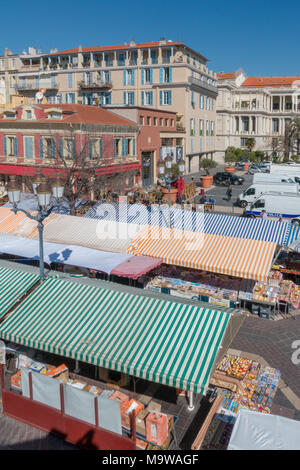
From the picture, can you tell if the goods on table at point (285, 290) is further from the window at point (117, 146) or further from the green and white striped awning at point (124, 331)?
the window at point (117, 146)

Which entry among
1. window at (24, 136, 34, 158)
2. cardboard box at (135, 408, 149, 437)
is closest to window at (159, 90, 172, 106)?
window at (24, 136, 34, 158)

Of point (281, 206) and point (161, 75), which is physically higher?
point (161, 75)

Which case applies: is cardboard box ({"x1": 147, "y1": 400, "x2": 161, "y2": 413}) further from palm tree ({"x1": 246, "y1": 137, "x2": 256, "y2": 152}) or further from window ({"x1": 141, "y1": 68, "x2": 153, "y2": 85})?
palm tree ({"x1": 246, "y1": 137, "x2": 256, "y2": 152})

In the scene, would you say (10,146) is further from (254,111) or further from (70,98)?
(254,111)

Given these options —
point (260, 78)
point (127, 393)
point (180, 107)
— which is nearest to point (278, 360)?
point (127, 393)

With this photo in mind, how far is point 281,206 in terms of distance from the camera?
977 inches

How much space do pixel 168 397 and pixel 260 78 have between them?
84189 mm

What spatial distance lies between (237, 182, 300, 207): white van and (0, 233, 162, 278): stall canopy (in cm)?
1713

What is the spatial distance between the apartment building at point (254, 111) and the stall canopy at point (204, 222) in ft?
162

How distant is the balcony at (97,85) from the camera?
51938 mm

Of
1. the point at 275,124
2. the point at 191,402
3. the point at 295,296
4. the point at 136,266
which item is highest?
the point at 275,124

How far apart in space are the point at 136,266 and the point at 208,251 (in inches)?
99.8

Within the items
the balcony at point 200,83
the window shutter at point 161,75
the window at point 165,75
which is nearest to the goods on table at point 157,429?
the balcony at point 200,83

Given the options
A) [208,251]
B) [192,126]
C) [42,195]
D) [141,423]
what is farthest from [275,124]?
[141,423]
